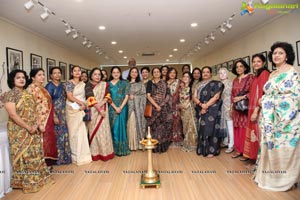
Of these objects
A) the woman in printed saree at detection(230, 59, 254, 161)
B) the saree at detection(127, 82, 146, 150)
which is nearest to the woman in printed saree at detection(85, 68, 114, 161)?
the saree at detection(127, 82, 146, 150)

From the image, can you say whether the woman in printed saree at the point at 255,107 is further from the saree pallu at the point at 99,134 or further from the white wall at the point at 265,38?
the saree pallu at the point at 99,134

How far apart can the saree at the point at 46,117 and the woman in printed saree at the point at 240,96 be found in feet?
8.92

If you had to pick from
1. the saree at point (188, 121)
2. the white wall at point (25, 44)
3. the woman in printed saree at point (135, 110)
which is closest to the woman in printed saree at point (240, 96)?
the saree at point (188, 121)

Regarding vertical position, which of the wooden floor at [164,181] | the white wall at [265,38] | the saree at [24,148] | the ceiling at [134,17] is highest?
the ceiling at [134,17]

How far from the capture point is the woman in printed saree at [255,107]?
2.67 metres

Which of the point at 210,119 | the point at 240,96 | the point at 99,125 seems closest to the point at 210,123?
the point at 210,119

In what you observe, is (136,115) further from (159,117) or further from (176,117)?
(176,117)

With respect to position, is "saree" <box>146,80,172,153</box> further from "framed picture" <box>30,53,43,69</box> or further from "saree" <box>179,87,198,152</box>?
"framed picture" <box>30,53,43,69</box>

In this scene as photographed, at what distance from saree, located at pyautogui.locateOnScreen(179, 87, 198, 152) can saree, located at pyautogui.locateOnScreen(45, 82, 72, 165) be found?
2.01m

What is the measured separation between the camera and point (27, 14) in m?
3.80

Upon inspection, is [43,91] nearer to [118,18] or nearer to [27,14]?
[27,14]

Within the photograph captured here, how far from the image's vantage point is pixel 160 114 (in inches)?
146

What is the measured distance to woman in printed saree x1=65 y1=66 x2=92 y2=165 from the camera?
3.21 metres

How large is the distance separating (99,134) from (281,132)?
247 cm
